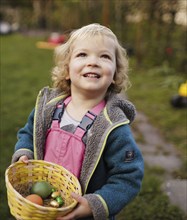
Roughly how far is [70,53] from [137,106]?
402 cm

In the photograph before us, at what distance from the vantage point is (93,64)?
72.0 inches

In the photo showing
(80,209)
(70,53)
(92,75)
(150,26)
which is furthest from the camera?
(150,26)

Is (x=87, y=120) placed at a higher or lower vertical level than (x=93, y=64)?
lower

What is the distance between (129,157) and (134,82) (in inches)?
240

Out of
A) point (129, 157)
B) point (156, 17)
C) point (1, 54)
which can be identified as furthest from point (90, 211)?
point (1, 54)

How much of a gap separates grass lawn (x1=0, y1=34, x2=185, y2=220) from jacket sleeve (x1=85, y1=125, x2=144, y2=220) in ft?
4.34

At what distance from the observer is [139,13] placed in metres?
9.54

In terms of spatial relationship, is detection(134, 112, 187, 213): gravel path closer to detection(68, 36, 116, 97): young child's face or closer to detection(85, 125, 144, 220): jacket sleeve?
detection(85, 125, 144, 220): jacket sleeve

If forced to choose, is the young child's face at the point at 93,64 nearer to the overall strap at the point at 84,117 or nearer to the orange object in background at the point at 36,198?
the overall strap at the point at 84,117

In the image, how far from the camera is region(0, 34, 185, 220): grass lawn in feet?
10.1

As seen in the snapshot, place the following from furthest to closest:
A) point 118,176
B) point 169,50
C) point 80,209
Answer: point 169,50 < point 118,176 < point 80,209

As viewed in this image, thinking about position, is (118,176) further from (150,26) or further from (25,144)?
(150,26)

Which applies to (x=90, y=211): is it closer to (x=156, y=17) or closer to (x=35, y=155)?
(x=35, y=155)

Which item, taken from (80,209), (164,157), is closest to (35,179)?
(80,209)
